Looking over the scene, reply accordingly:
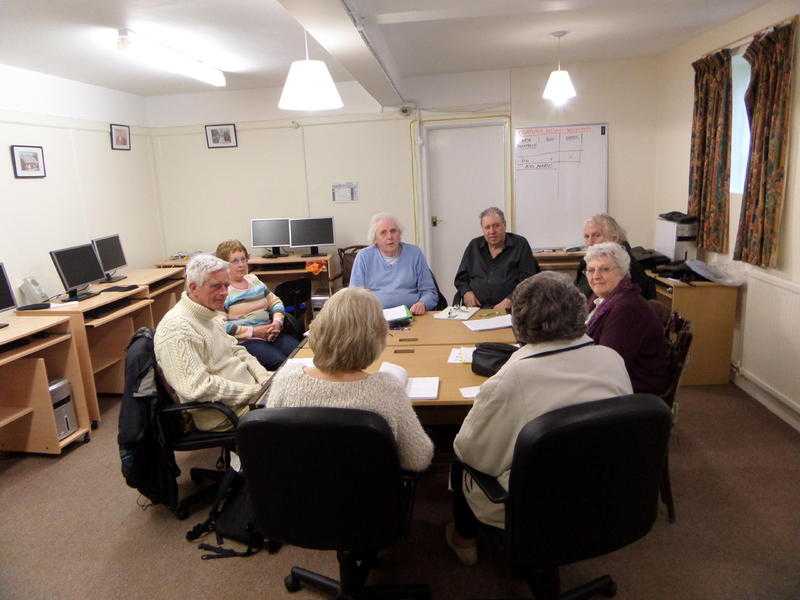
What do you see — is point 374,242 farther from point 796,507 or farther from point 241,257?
point 796,507

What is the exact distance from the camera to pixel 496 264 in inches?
152

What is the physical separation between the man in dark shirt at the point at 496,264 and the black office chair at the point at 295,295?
1.37 metres

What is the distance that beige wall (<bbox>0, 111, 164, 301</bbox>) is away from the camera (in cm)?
412

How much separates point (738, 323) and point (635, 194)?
2003mm

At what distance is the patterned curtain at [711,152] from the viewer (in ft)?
12.9

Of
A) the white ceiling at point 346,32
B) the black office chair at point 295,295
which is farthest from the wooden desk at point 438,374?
the black office chair at point 295,295

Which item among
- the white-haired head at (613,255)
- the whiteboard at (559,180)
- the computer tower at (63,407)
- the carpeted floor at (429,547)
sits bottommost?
the carpeted floor at (429,547)

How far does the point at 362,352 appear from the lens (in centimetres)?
166

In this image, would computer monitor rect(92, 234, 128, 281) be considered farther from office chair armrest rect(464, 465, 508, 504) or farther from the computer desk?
office chair armrest rect(464, 465, 508, 504)

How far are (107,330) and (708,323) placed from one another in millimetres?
4304

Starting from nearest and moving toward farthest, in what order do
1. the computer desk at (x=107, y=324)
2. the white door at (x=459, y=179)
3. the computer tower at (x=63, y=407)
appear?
1. the computer tower at (x=63, y=407)
2. the computer desk at (x=107, y=324)
3. the white door at (x=459, y=179)

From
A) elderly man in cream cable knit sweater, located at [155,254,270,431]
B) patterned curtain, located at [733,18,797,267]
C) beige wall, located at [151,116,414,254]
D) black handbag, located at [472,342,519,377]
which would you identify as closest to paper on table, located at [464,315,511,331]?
black handbag, located at [472,342,519,377]

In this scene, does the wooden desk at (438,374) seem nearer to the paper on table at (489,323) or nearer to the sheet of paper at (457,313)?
the paper on table at (489,323)

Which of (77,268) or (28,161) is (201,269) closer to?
(77,268)
